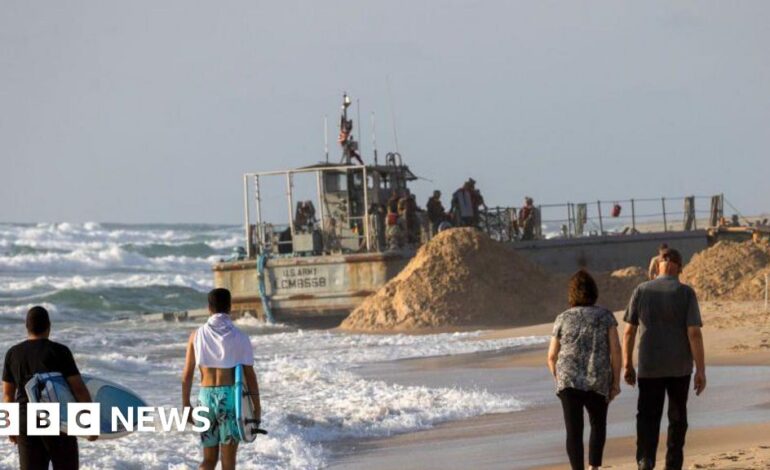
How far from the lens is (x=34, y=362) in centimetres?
945

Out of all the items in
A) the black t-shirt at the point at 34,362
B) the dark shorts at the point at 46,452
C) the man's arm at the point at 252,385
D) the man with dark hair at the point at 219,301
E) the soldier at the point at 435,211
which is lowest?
the dark shorts at the point at 46,452

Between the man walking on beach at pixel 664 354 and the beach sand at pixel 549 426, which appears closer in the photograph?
the man walking on beach at pixel 664 354

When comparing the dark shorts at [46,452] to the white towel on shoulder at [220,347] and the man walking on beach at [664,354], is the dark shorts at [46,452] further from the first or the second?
the man walking on beach at [664,354]

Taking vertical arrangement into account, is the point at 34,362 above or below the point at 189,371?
above

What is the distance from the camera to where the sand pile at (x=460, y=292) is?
31.2 metres

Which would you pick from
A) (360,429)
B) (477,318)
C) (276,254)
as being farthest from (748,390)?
(276,254)

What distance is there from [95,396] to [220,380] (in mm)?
747

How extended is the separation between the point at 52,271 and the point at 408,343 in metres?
49.7

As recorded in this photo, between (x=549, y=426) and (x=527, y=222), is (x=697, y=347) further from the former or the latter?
(x=527, y=222)

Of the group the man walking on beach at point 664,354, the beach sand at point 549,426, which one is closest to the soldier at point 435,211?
the beach sand at point 549,426

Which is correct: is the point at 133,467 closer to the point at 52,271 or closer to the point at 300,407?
the point at 300,407

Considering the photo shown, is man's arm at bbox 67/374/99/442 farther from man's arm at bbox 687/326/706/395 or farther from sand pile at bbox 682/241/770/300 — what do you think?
sand pile at bbox 682/241/770/300

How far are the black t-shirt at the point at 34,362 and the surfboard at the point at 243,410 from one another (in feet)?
3.36

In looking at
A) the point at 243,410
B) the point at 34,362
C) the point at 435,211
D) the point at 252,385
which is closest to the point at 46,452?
the point at 34,362
